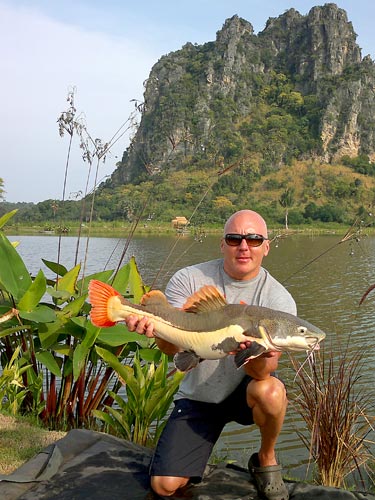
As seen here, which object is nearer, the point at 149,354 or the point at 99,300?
the point at 99,300

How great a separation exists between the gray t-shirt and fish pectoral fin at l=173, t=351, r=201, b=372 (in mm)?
603

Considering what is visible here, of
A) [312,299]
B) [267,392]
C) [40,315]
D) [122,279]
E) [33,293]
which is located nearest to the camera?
[267,392]

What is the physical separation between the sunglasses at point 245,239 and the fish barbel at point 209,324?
65 cm

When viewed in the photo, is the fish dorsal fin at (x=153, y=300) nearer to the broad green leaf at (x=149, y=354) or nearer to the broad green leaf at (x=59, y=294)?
the broad green leaf at (x=59, y=294)

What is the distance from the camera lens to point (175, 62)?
13412 centimetres

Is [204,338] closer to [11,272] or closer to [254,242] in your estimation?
[254,242]

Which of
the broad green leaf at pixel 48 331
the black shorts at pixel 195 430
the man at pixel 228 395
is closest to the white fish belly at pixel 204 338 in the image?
the man at pixel 228 395

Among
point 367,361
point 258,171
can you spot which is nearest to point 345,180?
point 258,171

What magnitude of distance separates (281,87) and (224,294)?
131879mm

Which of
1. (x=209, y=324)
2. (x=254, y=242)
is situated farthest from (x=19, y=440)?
(x=254, y=242)

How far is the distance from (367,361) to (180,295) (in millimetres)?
7524

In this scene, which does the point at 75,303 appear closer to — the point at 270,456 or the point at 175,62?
the point at 270,456

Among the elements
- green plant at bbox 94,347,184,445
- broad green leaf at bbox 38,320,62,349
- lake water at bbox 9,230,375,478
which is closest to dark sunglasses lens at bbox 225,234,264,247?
lake water at bbox 9,230,375,478

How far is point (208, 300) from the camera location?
3066 millimetres
